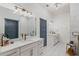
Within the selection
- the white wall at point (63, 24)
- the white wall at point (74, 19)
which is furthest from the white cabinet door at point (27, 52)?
the white wall at point (74, 19)

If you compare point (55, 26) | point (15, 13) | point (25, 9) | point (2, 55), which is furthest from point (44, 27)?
point (2, 55)

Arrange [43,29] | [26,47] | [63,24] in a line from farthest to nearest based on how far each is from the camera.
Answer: [43,29], [63,24], [26,47]

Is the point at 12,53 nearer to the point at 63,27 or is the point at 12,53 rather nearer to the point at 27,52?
the point at 27,52

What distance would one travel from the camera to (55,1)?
271cm

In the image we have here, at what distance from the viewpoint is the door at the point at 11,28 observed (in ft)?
8.36

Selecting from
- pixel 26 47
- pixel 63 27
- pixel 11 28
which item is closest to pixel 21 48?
pixel 26 47

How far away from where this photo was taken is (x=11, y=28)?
8.80ft

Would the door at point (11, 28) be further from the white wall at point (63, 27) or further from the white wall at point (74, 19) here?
the white wall at point (74, 19)

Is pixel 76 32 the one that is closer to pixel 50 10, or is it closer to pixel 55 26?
pixel 55 26

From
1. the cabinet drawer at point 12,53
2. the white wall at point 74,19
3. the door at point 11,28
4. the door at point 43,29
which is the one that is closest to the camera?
the cabinet drawer at point 12,53

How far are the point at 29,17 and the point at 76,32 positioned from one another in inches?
54.1

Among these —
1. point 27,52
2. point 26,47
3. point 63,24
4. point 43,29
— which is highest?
point 63,24

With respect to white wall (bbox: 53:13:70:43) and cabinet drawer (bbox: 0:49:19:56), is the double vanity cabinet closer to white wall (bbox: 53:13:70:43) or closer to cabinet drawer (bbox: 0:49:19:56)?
cabinet drawer (bbox: 0:49:19:56)

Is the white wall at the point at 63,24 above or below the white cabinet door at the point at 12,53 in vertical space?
above
